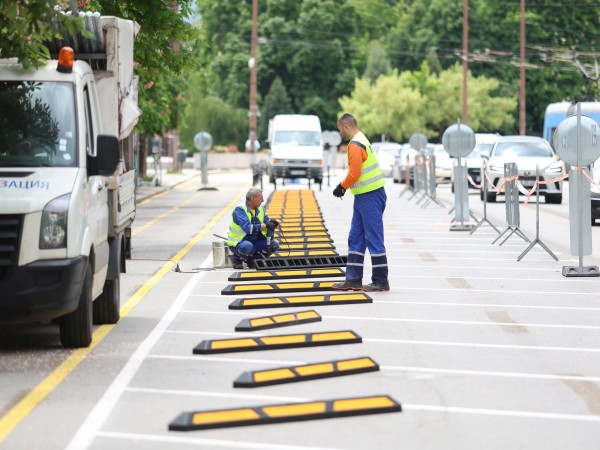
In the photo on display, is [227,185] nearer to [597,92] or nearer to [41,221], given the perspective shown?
[597,92]

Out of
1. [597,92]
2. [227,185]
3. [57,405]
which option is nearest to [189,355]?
[57,405]

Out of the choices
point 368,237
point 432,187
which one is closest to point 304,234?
point 368,237

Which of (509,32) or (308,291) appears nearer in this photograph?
(308,291)

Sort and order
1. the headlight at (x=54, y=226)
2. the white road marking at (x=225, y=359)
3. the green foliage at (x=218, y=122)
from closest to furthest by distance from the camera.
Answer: the white road marking at (x=225, y=359), the headlight at (x=54, y=226), the green foliage at (x=218, y=122)

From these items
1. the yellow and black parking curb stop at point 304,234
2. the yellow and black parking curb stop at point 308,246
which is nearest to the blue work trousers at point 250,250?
the yellow and black parking curb stop at point 308,246

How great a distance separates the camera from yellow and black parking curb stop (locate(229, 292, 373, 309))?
13734 millimetres

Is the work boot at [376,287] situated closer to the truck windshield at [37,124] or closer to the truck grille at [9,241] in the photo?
the truck windshield at [37,124]

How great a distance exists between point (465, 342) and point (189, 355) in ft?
7.27

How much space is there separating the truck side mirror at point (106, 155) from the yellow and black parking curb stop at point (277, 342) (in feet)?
4.76

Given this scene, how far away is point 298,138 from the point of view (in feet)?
172

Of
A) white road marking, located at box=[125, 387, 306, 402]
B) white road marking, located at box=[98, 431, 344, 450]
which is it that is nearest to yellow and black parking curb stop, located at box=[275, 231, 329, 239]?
white road marking, located at box=[125, 387, 306, 402]

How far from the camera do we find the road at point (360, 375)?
7797 millimetres

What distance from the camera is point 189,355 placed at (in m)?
10.7

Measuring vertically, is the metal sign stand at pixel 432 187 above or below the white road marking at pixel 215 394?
below
